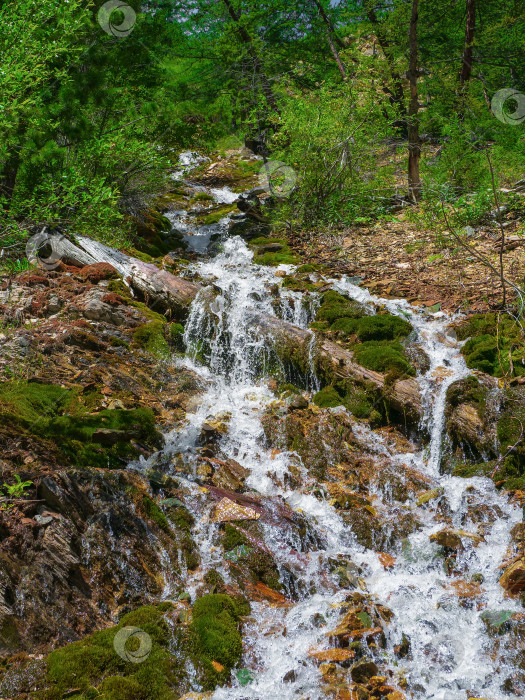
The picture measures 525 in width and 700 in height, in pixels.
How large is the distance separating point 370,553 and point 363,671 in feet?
5.08

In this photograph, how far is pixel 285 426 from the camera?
272 inches

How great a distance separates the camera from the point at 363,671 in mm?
3684

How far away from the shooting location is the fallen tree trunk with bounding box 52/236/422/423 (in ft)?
23.2

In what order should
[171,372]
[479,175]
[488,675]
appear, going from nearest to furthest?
[488,675], [171,372], [479,175]

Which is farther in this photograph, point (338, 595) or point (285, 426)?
point (285, 426)

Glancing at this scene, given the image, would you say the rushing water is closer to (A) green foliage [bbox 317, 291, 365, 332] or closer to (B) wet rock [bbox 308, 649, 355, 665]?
(B) wet rock [bbox 308, 649, 355, 665]

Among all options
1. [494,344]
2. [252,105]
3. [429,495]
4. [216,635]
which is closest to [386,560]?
[429,495]

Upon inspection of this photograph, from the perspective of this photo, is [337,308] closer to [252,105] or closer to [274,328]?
[274,328]

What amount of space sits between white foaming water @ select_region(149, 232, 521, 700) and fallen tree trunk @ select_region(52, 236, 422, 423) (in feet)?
0.95

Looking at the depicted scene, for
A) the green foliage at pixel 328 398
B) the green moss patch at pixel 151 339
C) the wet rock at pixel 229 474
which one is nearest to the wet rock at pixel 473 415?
the green foliage at pixel 328 398

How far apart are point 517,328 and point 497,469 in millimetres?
2500

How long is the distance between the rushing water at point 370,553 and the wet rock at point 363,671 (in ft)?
0.65

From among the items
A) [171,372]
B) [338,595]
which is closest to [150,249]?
[171,372]

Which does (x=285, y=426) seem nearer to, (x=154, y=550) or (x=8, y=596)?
(x=154, y=550)
